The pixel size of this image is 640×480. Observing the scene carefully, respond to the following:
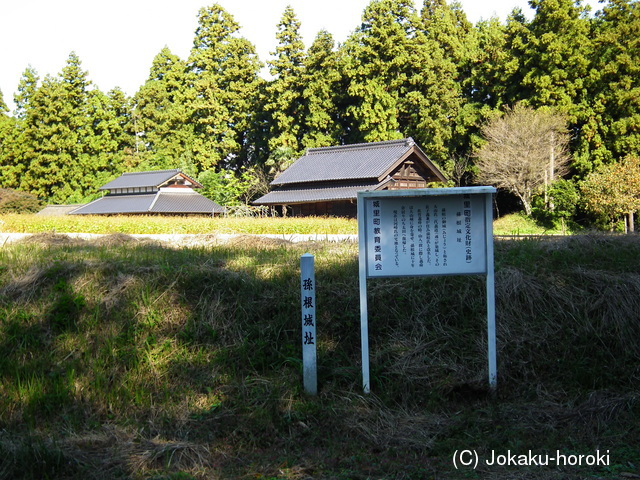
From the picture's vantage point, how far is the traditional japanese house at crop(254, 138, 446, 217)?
26891mm

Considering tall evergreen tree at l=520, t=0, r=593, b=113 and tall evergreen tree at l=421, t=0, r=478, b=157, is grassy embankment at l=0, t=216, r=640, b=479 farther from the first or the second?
tall evergreen tree at l=421, t=0, r=478, b=157

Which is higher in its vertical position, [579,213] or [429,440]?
[579,213]

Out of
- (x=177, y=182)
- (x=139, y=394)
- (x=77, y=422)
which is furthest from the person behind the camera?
(x=177, y=182)

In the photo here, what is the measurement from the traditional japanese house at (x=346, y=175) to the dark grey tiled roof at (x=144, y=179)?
5.16 m

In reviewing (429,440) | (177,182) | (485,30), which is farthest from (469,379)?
(485,30)

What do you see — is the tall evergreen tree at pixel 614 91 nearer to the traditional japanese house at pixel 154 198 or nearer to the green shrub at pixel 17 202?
the traditional japanese house at pixel 154 198

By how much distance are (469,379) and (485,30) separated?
35157 millimetres

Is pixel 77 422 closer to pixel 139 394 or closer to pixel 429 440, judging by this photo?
pixel 139 394

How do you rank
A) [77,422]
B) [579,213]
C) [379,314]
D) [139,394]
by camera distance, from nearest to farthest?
[77,422], [139,394], [379,314], [579,213]

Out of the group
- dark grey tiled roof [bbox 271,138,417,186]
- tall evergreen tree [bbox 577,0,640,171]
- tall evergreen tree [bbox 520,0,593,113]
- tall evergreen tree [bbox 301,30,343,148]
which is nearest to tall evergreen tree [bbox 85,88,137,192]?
tall evergreen tree [bbox 301,30,343,148]

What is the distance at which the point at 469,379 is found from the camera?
15.5ft

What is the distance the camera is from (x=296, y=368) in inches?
190

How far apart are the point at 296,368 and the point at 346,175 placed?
23.1m

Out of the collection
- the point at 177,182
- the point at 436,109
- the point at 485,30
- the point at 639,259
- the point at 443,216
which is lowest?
the point at 639,259
